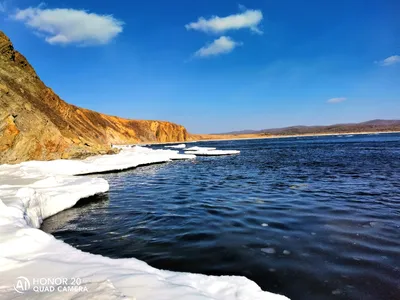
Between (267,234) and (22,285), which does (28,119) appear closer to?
(22,285)

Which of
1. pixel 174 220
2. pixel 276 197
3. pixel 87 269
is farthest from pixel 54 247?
pixel 276 197

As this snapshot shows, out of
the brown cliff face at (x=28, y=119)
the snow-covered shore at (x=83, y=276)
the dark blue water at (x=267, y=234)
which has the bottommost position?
the dark blue water at (x=267, y=234)

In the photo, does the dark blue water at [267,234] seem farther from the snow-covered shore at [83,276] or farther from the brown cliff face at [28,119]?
the brown cliff face at [28,119]

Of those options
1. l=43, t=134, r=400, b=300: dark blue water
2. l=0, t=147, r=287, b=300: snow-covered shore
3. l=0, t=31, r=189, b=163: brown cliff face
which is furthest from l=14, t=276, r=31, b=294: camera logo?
l=0, t=31, r=189, b=163: brown cliff face

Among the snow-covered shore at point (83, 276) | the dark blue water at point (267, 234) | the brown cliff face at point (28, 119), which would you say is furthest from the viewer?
the brown cliff face at point (28, 119)

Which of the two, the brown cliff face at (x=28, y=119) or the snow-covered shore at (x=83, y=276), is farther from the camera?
the brown cliff face at (x=28, y=119)

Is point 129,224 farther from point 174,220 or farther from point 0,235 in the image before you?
point 0,235

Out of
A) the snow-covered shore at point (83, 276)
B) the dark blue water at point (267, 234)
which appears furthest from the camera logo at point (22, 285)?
the dark blue water at point (267, 234)

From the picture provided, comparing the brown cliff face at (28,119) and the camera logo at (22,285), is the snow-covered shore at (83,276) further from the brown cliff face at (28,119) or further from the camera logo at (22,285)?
the brown cliff face at (28,119)

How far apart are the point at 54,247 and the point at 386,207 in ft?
30.4

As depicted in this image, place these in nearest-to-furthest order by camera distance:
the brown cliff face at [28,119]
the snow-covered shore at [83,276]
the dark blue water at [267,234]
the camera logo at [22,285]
Result: 1. the snow-covered shore at [83,276]
2. the camera logo at [22,285]
3. the dark blue water at [267,234]
4. the brown cliff face at [28,119]

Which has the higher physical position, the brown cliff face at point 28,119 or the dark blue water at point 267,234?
the brown cliff face at point 28,119

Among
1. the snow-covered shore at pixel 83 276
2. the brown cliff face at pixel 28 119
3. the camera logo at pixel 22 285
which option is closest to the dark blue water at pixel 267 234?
the snow-covered shore at pixel 83 276

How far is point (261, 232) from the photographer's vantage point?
6.56 metres
